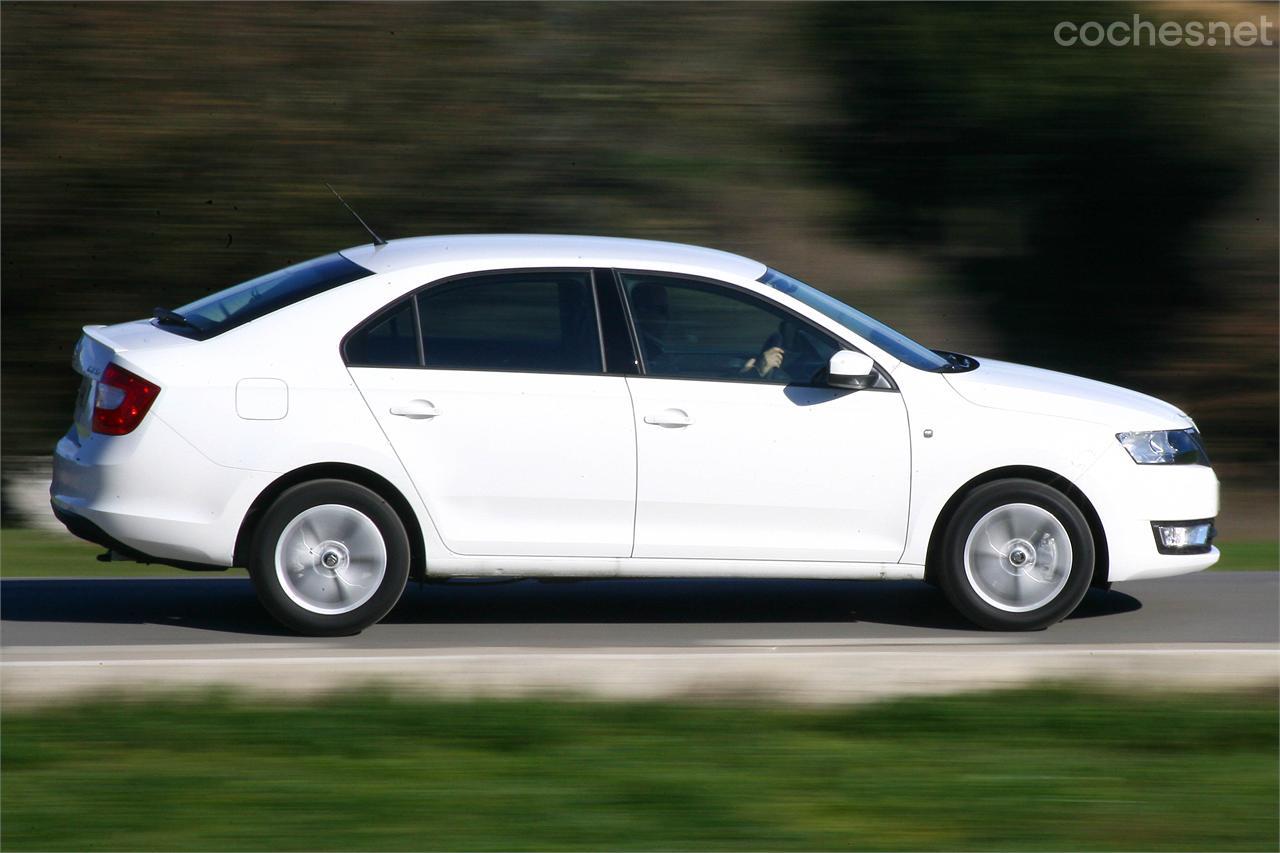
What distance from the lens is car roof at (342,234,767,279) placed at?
22.1 ft

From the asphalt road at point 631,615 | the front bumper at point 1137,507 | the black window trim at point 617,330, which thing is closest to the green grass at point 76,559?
the asphalt road at point 631,615

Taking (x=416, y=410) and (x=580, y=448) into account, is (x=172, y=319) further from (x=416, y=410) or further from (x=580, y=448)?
(x=580, y=448)

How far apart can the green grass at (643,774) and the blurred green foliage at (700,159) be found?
8056 millimetres

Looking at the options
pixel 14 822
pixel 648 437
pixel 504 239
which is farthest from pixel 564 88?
pixel 14 822

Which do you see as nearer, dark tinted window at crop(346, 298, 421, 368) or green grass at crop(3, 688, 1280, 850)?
green grass at crop(3, 688, 1280, 850)

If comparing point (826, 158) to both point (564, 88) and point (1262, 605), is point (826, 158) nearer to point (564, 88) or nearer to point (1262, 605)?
point (564, 88)

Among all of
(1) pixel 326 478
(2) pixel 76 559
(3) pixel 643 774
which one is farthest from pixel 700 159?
(3) pixel 643 774

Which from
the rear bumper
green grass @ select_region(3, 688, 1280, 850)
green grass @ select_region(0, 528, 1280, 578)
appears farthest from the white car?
green grass @ select_region(0, 528, 1280, 578)

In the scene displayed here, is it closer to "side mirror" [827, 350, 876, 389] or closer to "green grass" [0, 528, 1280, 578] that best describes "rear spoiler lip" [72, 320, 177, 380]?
"green grass" [0, 528, 1280, 578]

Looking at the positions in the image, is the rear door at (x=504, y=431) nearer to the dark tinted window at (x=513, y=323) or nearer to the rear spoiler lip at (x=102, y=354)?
the dark tinted window at (x=513, y=323)

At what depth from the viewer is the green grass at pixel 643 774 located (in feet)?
14.4

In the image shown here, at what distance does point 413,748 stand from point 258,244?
855 cm

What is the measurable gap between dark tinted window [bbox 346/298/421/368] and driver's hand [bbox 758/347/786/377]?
1.42 meters

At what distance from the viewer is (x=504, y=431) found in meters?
6.49
